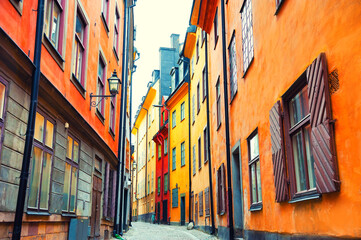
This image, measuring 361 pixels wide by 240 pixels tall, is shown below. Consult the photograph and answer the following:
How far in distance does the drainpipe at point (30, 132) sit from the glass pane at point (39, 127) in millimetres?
879

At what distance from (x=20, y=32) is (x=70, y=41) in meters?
2.95

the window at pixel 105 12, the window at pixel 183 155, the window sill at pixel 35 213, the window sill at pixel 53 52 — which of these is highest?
the window at pixel 105 12

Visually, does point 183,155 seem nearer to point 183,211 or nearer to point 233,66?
point 183,211

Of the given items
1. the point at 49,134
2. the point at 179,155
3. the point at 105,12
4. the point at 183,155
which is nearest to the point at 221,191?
the point at 105,12

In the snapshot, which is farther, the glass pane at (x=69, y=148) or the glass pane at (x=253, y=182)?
the glass pane at (x=253, y=182)

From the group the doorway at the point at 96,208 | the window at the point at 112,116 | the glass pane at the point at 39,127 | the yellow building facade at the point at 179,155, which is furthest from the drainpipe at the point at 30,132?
the yellow building facade at the point at 179,155

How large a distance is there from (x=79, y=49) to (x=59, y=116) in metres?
2.39

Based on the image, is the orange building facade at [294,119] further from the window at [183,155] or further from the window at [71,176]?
the window at [183,155]

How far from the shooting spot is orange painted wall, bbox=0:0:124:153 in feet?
18.3

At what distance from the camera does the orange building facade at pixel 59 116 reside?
5.36 m

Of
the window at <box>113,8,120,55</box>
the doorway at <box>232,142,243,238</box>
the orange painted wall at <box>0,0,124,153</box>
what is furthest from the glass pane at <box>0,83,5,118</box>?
the window at <box>113,8,120,55</box>

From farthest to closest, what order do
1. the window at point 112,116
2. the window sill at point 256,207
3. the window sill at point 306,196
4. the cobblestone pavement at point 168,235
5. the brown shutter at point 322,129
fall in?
the cobblestone pavement at point 168,235 < the window at point 112,116 < the window sill at point 256,207 < the window sill at point 306,196 < the brown shutter at point 322,129

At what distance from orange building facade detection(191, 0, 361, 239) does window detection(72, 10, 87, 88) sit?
3.94m

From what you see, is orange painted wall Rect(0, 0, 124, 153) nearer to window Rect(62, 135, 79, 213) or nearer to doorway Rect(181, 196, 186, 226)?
window Rect(62, 135, 79, 213)
